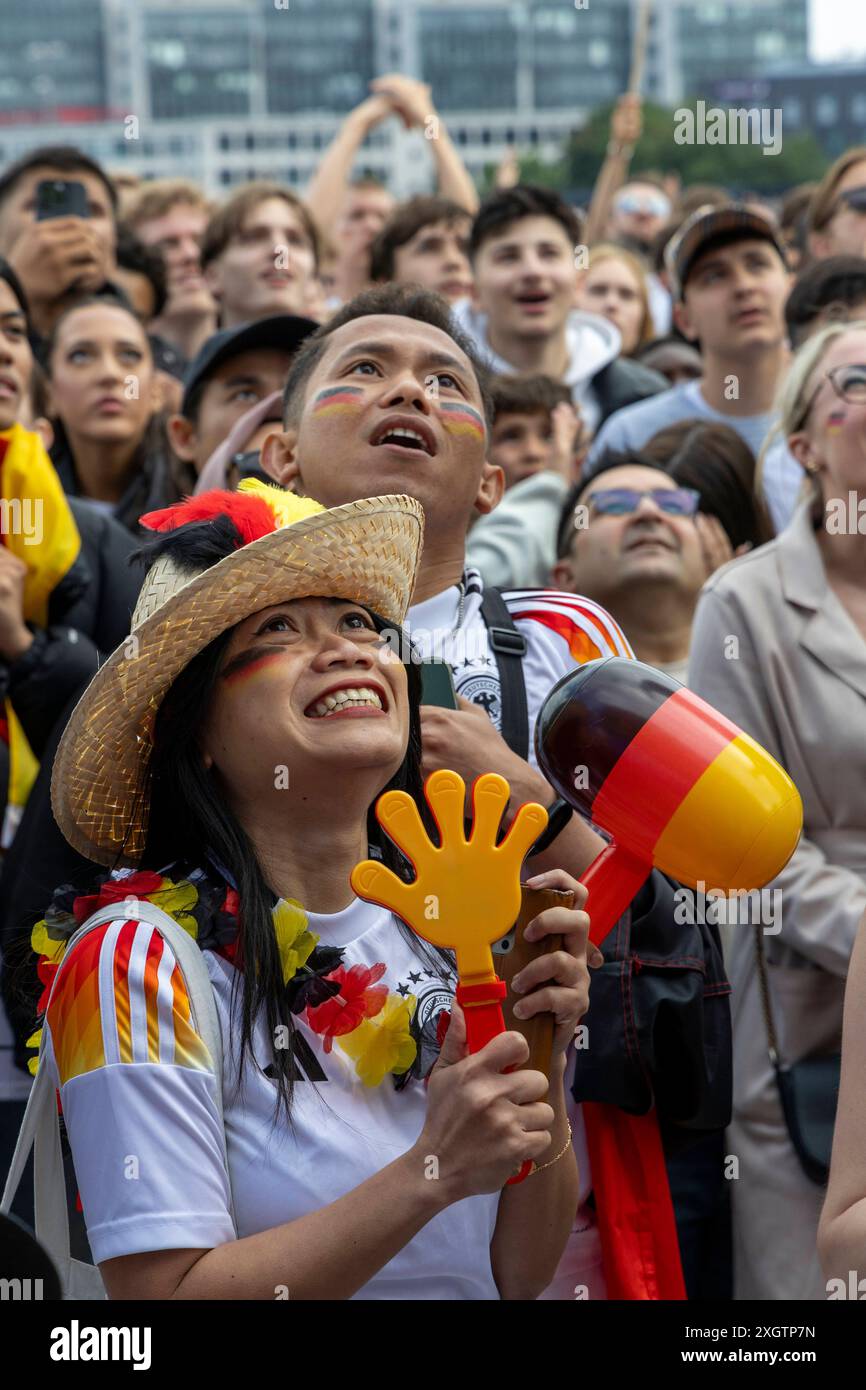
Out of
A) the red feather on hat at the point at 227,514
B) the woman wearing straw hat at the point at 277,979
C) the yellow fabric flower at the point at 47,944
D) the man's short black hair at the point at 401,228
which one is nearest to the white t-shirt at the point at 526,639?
the woman wearing straw hat at the point at 277,979

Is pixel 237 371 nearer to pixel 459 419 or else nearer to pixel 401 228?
pixel 459 419

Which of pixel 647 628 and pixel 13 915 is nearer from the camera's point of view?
pixel 13 915

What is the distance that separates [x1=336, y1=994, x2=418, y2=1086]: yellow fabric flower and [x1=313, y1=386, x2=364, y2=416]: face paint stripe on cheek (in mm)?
1110

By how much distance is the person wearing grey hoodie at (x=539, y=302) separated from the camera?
5.75 m

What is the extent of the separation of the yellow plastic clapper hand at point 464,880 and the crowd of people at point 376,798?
2 cm

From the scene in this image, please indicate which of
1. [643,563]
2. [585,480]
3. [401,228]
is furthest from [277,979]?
[401,228]

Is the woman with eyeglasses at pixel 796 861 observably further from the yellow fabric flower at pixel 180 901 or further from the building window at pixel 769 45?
the building window at pixel 769 45

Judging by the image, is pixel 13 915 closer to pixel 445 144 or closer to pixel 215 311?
pixel 215 311

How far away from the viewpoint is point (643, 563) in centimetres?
424

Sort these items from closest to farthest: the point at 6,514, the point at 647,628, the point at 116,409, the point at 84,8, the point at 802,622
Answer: the point at 802,622, the point at 6,514, the point at 647,628, the point at 116,409, the point at 84,8

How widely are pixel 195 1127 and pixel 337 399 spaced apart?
135 cm

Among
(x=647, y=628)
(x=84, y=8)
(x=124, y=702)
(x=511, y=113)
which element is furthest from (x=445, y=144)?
(x=84, y=8)

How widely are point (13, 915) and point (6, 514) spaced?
107 centimetres

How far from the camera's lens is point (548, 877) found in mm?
2121
